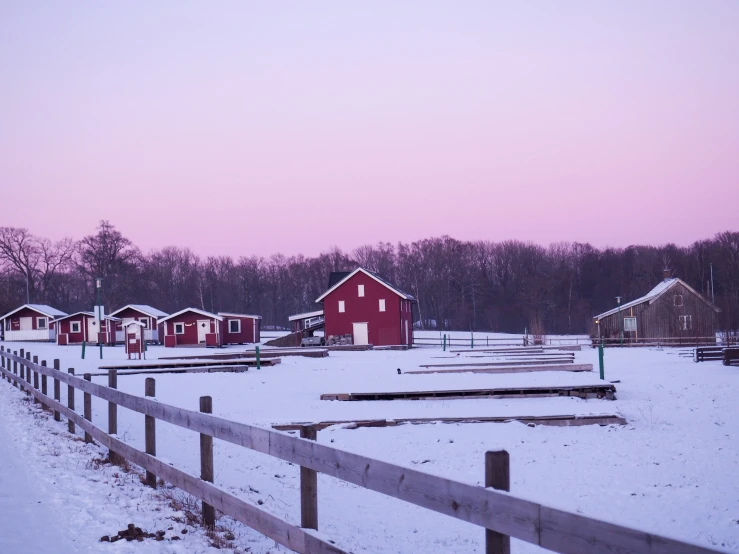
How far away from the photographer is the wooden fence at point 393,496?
2832 mm

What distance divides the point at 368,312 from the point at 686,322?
84.4 ft

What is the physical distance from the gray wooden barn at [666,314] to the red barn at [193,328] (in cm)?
3193

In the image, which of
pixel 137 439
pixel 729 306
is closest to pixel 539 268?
pixel 729 306

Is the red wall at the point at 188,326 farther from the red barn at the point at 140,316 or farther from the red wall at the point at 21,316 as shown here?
the red wall at the point at 21,316

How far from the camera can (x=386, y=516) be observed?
9516 millimetres

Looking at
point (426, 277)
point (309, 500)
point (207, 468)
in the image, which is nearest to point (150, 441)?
point (207, 468)

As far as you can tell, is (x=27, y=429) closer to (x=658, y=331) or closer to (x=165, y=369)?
(x=165, y=369)

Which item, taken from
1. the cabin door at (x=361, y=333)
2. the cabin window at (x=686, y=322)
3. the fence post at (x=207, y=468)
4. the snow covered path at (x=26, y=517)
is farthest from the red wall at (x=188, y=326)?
the fence post at (x=207, y=468)

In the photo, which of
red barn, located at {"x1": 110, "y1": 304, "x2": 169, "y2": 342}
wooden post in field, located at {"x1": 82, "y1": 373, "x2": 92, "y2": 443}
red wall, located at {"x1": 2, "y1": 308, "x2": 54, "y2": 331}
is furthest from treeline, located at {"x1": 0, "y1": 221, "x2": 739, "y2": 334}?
wooden post in field, located at {"x1": 82, "y1": 373, "x2": 92, "y2": 443}

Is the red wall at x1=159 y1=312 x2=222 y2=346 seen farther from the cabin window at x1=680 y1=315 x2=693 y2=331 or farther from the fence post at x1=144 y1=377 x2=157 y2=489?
the fence post at x1=144 y1=377 x2=157 y2=489

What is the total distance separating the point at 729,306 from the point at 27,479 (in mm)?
61169

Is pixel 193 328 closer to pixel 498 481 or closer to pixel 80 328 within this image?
pixel 80 328

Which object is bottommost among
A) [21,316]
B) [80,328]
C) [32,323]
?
[80,328]

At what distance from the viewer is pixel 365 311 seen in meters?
56.9
